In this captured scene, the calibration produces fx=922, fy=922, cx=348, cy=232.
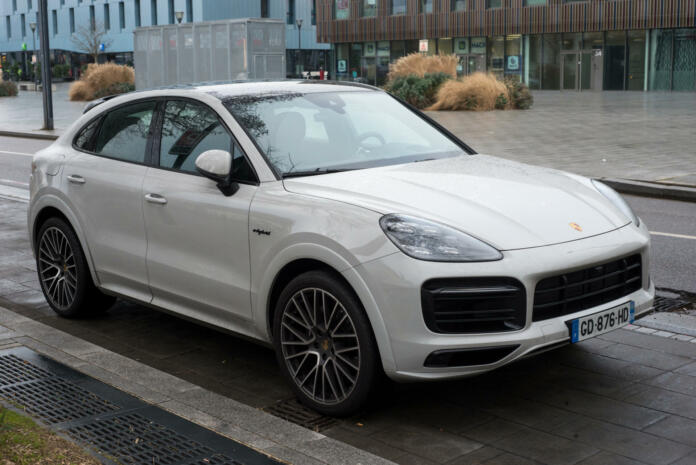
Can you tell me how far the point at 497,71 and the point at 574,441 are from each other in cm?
5320

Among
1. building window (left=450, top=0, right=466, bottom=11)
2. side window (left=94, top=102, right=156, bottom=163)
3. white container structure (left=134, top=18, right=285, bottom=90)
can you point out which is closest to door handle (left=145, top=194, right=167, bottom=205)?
side window (left=94, top=102, right=156, bottom=163)

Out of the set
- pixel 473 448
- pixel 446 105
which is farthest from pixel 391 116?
pixel 446 105

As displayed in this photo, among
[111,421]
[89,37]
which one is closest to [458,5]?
[89,37]

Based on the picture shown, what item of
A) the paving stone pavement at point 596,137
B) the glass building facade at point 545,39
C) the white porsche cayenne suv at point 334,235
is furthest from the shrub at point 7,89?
the white porsche cayenne suv at point 334,235

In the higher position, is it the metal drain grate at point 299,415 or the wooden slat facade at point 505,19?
the wooden slat facade at point 505,19

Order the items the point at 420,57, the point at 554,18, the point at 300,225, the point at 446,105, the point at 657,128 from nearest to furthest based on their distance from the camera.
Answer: the point at 300,225 → the point at 657,128 → the point at 446,105 → the point at 420,57 → the point at 554,18

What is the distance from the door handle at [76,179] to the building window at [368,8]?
57.0 metres

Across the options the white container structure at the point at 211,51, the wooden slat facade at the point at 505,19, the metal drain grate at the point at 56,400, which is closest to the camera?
the metal drain grate at the point at 56,400

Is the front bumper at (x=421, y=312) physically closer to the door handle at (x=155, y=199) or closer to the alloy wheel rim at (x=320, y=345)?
the alloy wheel rim at (x=320, y=345)

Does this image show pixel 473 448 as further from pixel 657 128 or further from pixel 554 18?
pixel 554 18

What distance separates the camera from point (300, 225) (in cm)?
446

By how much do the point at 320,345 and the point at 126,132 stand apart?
2.34 metres

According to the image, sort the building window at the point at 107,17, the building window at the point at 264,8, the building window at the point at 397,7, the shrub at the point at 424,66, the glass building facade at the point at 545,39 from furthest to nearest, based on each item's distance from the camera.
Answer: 1. the building window at the point at 107,17
2. the building window at the point at 264,8
3. the building window at the point at 397,7
4. the glass building facade at the point at 545,39
5. the shrub at the point at 424,66

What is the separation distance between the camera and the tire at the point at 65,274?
6133mm
